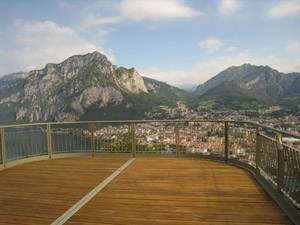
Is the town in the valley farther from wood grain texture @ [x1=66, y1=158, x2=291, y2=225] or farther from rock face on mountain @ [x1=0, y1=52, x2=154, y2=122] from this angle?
rock face on mountain @ [x1=0, y1=52, x2=154, y2=122]

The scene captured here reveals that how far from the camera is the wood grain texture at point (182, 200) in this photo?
2.41 meters

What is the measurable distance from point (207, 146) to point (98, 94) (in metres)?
68.8

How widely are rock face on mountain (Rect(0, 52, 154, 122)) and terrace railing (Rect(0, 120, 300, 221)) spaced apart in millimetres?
60022

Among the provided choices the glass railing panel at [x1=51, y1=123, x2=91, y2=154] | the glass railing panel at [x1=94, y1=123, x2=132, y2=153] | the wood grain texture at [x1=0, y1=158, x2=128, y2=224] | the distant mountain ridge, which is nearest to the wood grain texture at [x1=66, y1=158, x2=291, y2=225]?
the wood grain texture at [x1=0, y1=158, x2=128, y2=224]

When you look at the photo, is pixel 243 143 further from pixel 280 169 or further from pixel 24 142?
pixel 24 142

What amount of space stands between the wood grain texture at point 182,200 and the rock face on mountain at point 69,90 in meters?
63.1

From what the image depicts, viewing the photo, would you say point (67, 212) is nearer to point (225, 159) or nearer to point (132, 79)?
point (225, 159)

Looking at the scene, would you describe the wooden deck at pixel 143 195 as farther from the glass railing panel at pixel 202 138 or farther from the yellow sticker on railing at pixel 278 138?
the yellow sticker on railing at pixel 278 138

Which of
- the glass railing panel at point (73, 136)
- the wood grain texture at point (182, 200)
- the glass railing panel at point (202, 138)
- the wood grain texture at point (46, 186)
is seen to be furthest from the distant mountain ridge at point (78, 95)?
the wood grain texture at point (182, 200)

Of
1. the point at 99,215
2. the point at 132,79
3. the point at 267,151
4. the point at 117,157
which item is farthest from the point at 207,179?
the point at 132,79

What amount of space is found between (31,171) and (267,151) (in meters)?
5.46

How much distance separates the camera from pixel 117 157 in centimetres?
618

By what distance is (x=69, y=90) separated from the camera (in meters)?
75.8

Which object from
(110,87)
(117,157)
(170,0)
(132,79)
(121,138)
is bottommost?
(117,157)
